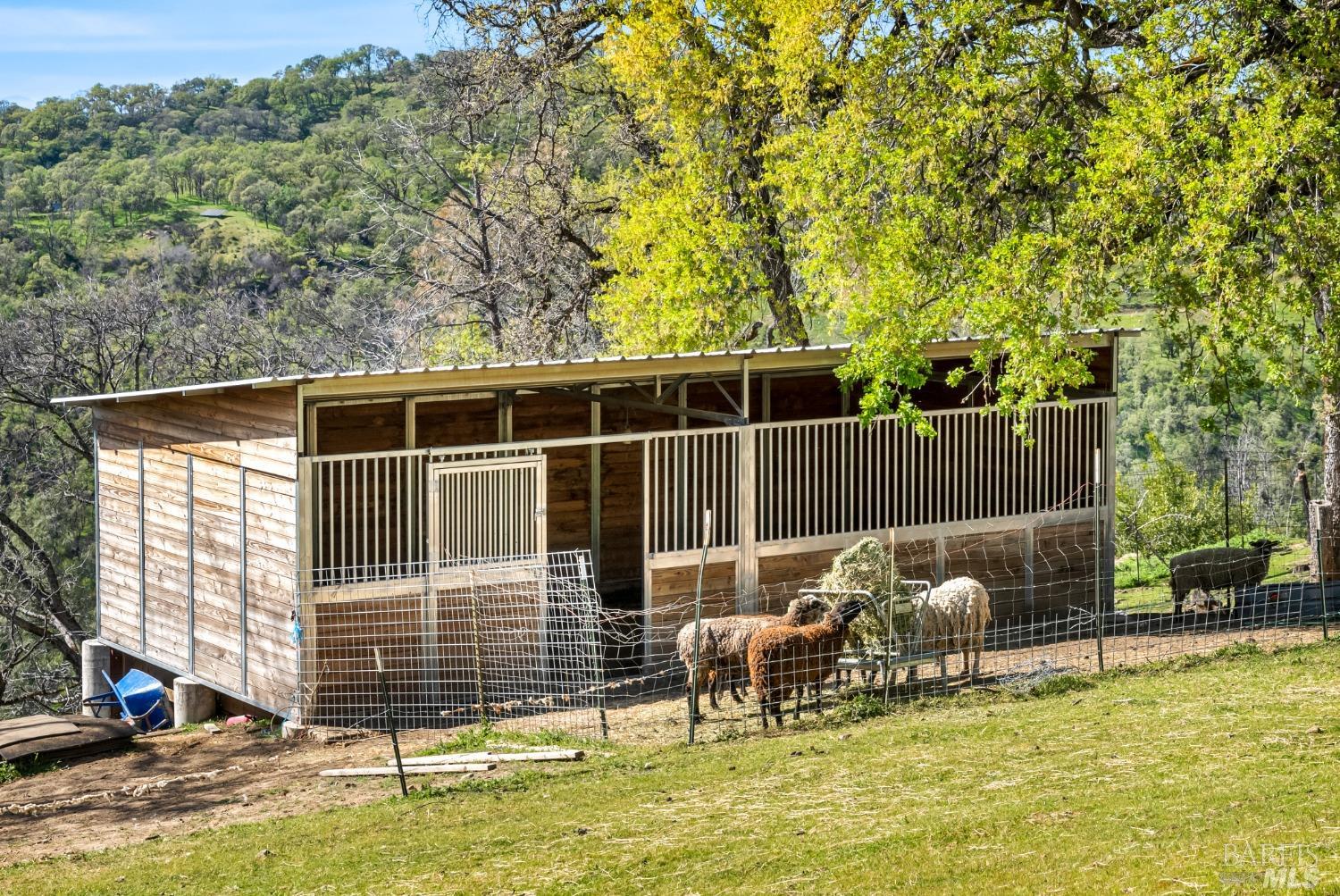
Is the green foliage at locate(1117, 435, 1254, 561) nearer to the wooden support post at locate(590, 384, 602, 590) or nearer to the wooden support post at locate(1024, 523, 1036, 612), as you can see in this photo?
the wooden support post at locate(1024, 523, 1036, 612)

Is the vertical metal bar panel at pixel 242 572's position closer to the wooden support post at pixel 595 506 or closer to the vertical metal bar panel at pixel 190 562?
the vertical metal bar panel at pixel 190 562

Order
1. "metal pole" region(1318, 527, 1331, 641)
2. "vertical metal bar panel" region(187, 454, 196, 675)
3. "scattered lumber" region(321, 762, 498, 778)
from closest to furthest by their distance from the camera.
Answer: "scattered lumber" region(321, 762, 498, 778) → "metal pole" region(1318, 527, 1331, 641) → "vertical metal bar panel" region(187, 454, 196, 675)

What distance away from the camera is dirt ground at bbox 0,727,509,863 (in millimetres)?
9578

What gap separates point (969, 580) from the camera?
12453mm

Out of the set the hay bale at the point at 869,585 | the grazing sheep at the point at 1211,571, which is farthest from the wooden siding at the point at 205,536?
the grazing sheep at the point at 1211,571

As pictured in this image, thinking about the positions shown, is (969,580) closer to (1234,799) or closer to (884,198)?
(1234,799)

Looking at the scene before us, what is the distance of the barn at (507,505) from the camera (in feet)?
40.3

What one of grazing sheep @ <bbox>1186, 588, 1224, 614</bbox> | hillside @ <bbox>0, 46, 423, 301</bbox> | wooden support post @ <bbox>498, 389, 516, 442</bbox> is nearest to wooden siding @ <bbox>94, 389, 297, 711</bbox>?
wooden support post @ <bbox>498, 389, 516, 442</bbox>

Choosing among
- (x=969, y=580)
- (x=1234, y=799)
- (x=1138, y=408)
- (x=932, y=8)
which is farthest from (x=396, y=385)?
(x=1138, y=408)

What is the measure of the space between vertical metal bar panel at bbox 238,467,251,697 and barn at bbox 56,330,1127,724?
0.03 meters

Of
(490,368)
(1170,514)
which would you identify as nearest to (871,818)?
(490,368)

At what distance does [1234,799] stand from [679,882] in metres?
2.88

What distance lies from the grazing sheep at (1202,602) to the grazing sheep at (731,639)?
5.01m

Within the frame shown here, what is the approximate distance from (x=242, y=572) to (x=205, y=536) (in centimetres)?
96
